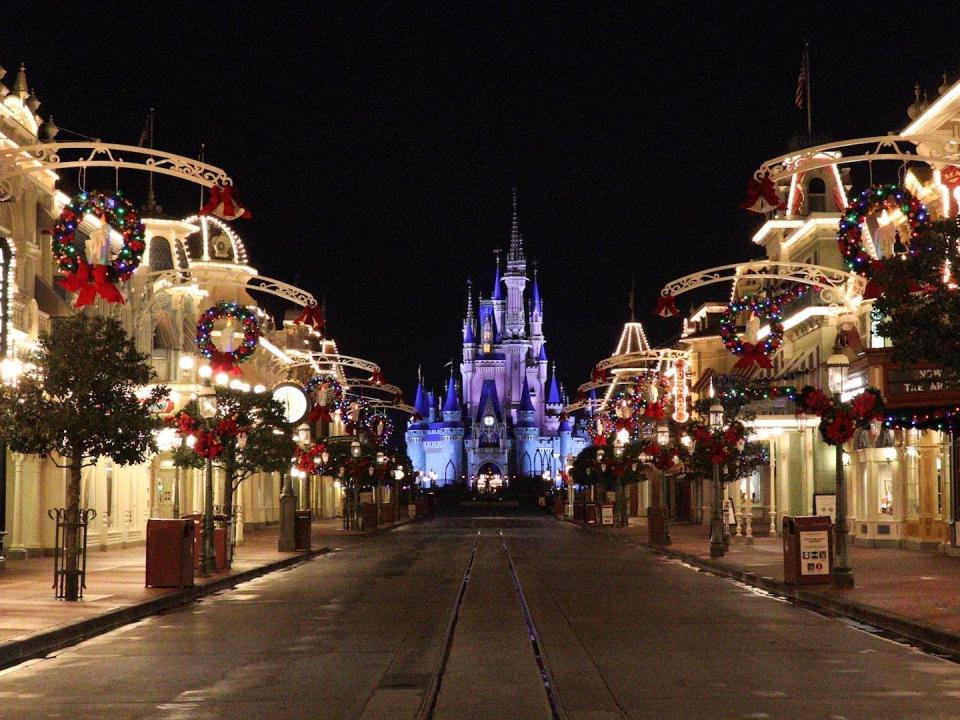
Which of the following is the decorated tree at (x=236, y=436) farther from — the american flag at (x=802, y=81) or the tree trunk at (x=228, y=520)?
the american flag at (x=802, y=81)

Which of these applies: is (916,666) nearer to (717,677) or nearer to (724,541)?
(717,677)

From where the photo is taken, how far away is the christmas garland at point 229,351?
34438mm

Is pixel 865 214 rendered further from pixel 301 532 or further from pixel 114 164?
pixel 301 532

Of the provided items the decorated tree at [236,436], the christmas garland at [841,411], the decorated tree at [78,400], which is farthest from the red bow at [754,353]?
the decorated tree at [78,400]

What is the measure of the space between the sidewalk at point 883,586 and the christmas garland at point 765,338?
480 cm

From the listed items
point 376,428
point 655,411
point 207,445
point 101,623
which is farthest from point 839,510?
point 376,428

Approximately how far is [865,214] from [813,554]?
6405 millimetres

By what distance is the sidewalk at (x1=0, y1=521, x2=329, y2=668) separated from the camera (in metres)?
17.1

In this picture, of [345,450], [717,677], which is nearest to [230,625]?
[717,677]

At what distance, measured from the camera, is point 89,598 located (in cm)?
2302

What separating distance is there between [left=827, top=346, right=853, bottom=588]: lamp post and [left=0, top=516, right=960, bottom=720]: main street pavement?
138 cm

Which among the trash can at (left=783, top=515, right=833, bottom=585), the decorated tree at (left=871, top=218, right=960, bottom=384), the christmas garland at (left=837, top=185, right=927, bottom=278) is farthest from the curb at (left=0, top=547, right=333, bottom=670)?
the christmas garland at (left=837, top=185, right=927, bottom=278)

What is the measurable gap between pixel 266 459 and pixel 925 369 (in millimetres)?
17244

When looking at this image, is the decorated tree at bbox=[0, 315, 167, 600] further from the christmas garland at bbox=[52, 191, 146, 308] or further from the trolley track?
the trolley track
